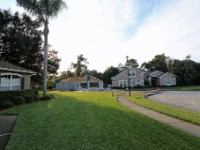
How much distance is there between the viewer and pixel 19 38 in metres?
25.3

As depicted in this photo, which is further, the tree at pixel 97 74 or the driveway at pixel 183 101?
the tree at pixel 97 74

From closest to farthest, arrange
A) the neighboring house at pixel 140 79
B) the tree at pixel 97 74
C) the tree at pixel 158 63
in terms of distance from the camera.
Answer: the neighboring house at pixel 140 79 < the tree at pixel 97 74 < the tree at pixel 158 63

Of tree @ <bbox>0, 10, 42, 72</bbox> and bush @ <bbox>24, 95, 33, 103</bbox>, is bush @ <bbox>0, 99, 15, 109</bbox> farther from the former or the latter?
tree @ <bbox>0, 10, 42, 72</bbox>

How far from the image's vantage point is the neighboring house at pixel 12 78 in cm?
1637

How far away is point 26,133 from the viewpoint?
640 cm

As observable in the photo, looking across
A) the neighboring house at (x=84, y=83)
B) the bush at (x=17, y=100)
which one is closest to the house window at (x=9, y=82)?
the bush at (x=17, y=100)

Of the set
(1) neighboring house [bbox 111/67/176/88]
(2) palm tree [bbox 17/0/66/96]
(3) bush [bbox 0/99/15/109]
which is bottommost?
(3) bush [bbox 0/99/15/109]

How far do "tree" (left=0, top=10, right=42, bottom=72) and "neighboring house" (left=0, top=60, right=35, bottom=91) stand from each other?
7.76 m

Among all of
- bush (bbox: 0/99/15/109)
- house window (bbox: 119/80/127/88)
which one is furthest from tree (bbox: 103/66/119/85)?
bush (bbox: 0/99/15/109)

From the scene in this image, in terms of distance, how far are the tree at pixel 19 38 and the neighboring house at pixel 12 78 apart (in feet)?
25.4

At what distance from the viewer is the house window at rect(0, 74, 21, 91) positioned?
1641 centimetres

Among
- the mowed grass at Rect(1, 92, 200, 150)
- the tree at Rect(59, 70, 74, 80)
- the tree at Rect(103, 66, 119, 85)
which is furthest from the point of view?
the tree at Rect(59, 70, 74, 80)

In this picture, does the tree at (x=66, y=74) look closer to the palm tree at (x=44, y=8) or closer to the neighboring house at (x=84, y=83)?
the neighboring house at (x=84, y=83)

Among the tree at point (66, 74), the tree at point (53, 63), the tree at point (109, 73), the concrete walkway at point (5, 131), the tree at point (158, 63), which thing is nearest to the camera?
the concrete walkway at point (5, 131)
